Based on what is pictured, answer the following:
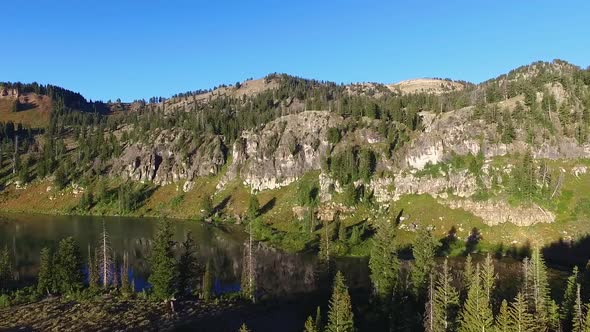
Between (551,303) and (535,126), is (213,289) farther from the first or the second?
(535,126)

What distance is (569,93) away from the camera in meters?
162

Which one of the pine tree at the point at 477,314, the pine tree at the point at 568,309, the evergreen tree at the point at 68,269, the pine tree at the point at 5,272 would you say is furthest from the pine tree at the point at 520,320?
the pine tree at the point at 5,272

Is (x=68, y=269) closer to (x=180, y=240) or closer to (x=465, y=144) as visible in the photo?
(x=180, y=240)

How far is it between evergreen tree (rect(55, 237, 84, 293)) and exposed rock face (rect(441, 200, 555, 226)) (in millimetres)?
107454

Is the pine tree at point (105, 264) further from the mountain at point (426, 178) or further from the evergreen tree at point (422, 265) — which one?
the evergreen tree at point (422, 265)

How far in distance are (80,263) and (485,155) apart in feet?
423

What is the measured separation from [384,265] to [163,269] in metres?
36.6

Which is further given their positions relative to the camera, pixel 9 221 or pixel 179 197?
pixel 179 197

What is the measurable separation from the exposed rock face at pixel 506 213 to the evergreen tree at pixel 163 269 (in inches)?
3707

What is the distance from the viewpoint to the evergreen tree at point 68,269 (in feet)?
255

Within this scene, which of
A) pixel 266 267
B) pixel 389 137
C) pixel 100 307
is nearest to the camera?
pixel 100 307

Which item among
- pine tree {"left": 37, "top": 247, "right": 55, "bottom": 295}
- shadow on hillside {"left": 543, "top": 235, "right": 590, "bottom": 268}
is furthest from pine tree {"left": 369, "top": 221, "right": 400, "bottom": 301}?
shadow on hillside {"left": 543, "top": 235, "right": 590, "bottom": 268}

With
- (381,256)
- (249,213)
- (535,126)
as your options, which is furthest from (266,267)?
(535,126)

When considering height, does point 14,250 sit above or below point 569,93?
below
